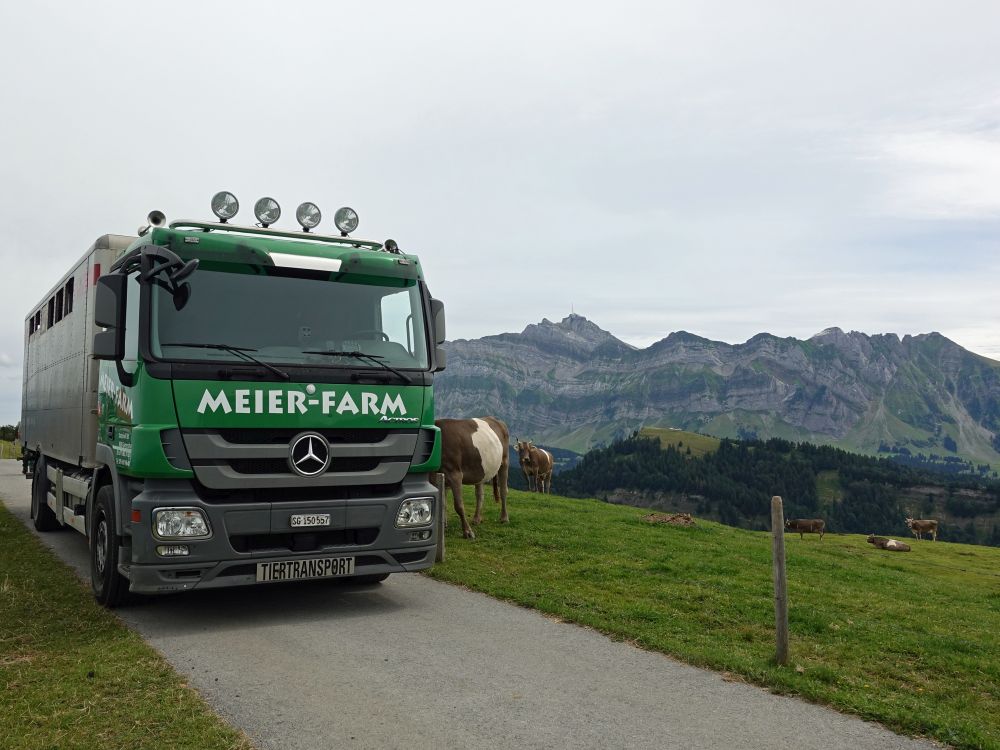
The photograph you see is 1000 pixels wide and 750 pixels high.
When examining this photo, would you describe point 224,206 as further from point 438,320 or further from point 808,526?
point 808,526

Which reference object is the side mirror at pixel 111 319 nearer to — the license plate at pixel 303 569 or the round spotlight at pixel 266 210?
the round spotlight at pixel 266 210

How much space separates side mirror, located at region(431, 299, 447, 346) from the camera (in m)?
10.1

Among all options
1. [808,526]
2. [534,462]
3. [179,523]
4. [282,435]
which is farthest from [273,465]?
[808,526]

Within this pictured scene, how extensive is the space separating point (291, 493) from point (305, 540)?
566mm

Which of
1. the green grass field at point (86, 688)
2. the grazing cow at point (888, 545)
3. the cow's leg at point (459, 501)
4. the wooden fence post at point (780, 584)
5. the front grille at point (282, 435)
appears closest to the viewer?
the green grass field at point (86, 688)

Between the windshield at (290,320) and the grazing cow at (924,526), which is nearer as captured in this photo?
the windshield at (290,320)

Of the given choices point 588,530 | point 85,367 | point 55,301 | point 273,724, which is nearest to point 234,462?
point 273,724

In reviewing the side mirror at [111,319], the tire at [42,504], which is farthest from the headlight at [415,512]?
the tire at [42,504]

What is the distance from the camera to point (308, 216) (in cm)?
1070

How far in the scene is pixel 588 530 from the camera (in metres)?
17.9

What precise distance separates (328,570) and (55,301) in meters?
8.72

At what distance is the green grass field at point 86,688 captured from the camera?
5.53m

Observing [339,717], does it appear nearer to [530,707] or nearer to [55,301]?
[530,707]

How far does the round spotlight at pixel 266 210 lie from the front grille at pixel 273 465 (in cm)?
357
